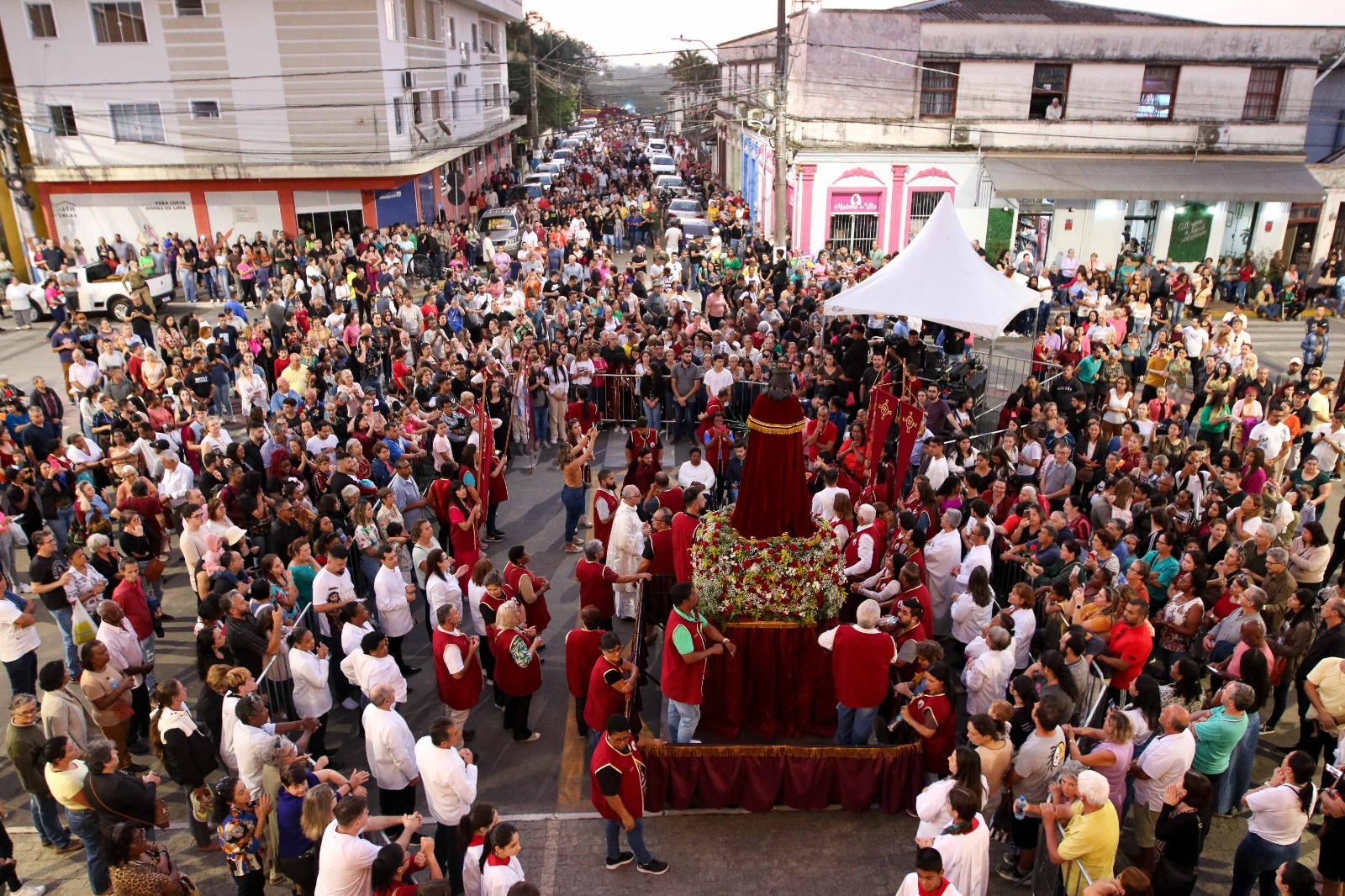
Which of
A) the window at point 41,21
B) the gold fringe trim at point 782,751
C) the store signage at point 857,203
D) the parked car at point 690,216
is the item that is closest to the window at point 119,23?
the window at point 41,21

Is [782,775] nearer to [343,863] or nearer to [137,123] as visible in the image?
[343,863]

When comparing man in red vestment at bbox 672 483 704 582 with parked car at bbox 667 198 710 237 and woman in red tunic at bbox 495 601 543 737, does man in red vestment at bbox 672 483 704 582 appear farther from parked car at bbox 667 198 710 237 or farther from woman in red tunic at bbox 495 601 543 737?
parked car at bbox 667 198 710 237

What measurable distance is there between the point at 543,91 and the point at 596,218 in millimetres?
36485

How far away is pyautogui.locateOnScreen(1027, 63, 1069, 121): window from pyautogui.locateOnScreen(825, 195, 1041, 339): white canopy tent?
15.0 meters

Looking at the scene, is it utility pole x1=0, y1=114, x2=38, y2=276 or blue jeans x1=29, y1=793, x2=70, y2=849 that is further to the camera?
utility pole x1=0, y1=114, x2=38, y2=276

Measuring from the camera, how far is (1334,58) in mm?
26688

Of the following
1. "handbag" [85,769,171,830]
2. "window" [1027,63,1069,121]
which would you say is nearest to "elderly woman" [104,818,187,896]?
"handbag" [85,769,171,830]

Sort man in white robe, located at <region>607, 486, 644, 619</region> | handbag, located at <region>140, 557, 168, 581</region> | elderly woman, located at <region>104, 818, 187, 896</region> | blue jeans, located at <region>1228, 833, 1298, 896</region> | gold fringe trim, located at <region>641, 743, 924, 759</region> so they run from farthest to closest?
1. handbag, located at <region>140, 557, 168, 581</region>
2. man in white robe, located at <region>607, 486, 644, 619</region>
3. gold fringe trim, located at <region>641, 743, 924, 759</region>
4. blue jeans, located at <region>1228, 833, 1298, 896</region>
5. elderly woman, located at <region>104, 818, 187, 896</region>

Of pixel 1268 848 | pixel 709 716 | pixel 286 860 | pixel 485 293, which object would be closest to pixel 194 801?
pixel 286 860

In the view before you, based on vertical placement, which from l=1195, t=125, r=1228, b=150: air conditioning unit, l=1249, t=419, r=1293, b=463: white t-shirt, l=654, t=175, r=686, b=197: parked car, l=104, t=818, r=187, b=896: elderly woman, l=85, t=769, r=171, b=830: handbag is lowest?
l=85, t=769, r=171, b=830: handbag

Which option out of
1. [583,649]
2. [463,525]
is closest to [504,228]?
[463,525]

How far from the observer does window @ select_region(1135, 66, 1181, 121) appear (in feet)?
87.1

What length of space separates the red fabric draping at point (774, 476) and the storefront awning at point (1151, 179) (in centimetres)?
2082

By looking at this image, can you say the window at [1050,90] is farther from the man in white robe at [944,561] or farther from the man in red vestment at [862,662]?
the man in red vestment at [862,662]
